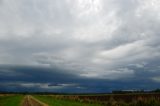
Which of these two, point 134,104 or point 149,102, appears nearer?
point 149,102

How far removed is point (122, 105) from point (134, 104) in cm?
247

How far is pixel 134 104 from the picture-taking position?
49188 mm

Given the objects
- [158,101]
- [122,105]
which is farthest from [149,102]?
[122,105]

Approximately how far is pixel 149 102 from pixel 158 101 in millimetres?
1243

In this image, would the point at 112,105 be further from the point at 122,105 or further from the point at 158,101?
Result: the point at 158,101

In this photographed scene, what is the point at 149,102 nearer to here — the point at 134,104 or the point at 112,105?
the point at 134,104

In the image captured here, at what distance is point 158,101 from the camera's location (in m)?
45.1

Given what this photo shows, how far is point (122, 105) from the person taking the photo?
51.2m

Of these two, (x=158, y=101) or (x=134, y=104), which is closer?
(x=158, y=101)

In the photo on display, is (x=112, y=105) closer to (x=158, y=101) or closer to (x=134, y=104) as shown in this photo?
(x=134, y=104)

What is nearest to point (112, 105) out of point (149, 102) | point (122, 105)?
point (122, 105)

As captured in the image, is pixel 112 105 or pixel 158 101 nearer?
pixel 158 101

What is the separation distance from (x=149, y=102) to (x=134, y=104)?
3.79 m
